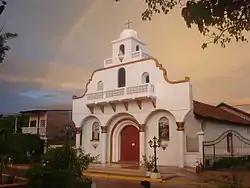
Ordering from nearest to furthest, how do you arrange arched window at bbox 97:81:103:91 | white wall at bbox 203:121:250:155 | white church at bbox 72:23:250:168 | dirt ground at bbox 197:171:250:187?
dirt ground at bbox 197:171:250:187
white church at bbox 72:23:250:168
white wall at bbox 203:121:250:155
arched window at bbox 97:81:103:91

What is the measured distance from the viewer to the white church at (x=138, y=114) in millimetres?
16547

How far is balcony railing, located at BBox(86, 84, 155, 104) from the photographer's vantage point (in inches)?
677

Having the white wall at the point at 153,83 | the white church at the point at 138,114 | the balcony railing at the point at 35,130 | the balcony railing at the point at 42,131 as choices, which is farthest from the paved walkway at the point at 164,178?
the balcony railing at the point at 35,130

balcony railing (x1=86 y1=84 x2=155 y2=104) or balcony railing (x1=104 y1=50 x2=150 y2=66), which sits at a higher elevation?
balcony railing (x1=104 y1=50 x2=150 y2=66)

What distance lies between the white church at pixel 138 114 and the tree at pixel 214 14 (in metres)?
8.13

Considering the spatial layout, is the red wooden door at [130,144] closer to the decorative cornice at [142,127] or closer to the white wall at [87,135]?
the decorative cornice at [142,127]

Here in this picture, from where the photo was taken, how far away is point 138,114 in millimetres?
18016

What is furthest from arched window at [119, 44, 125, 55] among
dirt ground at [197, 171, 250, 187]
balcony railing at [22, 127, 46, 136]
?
balcony railing at [22, 127, 46, 136]

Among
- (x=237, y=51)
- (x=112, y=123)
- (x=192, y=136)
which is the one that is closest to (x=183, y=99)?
(x=192, y=136)

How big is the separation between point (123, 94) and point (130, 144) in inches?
128

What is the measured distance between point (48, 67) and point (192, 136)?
10.4 m

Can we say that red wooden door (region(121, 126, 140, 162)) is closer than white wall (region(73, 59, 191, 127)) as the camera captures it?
No

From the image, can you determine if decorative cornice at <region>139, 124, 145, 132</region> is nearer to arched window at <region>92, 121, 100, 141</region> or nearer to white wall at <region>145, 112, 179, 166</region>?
white wall at <region>145, 112, 179, 166</region>

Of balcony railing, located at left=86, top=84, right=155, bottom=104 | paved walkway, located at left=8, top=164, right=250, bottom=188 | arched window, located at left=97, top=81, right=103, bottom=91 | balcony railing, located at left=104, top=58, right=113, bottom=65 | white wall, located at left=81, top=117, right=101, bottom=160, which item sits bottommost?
paved walkway, located at left=8, top=164, right=250, bottom=188
